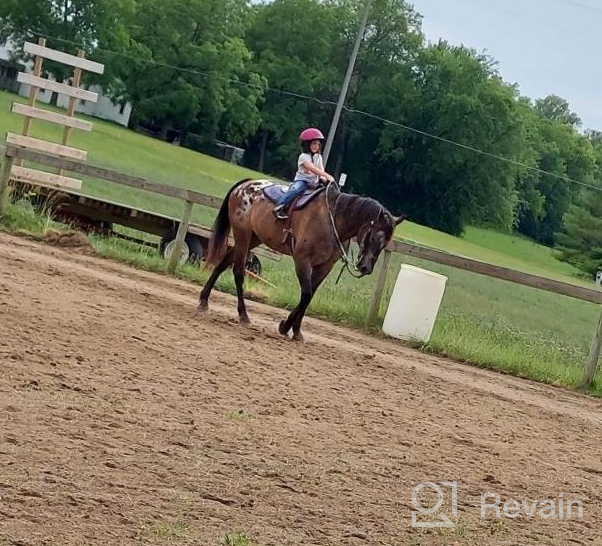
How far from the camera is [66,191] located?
52.8 ft

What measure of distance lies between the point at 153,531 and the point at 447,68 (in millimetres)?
81192

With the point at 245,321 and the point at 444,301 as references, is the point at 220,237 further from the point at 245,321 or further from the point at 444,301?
the point at 444,301

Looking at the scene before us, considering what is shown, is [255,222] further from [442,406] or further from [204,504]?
[204,504]

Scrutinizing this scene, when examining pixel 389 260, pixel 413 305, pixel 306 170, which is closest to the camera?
pixel 306 170

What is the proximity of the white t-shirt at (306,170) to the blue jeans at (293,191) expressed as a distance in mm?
58

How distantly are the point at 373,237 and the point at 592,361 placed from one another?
3.62m

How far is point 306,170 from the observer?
1121cm

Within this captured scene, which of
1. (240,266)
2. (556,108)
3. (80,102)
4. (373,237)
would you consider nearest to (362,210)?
(373,237)

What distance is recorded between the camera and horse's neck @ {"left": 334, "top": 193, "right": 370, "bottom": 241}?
1101cm

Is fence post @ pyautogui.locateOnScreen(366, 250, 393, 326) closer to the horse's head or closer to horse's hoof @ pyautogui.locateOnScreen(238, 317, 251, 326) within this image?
the horse's head

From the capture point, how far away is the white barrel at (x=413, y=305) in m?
13.1

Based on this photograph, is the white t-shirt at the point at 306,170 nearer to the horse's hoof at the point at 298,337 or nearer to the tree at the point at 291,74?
the horse's hoof at the point at 298,337

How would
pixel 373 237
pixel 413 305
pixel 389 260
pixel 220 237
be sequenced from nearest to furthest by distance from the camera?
pixel 373 237
pixel 220 237
pixel 413 305
pixel 389 260

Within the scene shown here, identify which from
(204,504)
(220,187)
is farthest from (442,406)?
(220,187)
